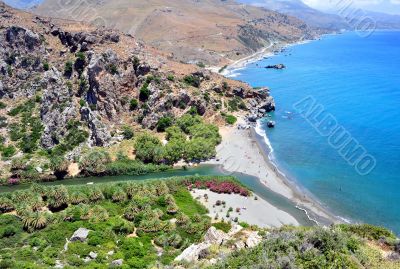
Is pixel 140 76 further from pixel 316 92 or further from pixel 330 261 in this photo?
pixel 330 261

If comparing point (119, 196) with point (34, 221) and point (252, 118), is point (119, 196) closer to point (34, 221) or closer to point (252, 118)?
point (34, 221)

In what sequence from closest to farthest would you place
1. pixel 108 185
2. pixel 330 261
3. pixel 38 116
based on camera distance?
1. pixel 330 261
2. pixel 108 185
3. pixel 38 116

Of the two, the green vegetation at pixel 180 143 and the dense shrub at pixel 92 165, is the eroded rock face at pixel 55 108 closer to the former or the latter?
the dense shrub at pixel 92 165

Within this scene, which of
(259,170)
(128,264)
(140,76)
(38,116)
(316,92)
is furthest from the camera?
(316,92)

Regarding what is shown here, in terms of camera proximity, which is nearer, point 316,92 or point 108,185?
point 108,185

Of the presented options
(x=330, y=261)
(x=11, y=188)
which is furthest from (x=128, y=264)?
(x=11, y=188)

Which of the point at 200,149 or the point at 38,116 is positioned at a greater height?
the point at 200,149

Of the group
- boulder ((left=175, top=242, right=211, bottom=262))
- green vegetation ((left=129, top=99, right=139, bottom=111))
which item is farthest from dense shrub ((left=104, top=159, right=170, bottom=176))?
boulder ((left=175, top=242, right=211, bottom=262))
